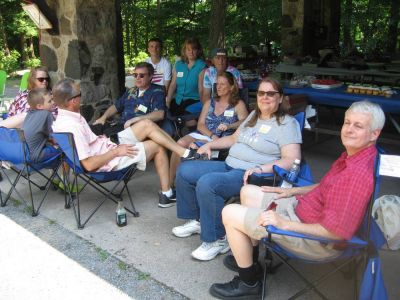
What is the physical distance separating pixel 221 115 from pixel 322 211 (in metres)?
1.62

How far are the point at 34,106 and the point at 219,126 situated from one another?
1354 millimetres

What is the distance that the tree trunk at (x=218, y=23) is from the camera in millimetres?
7770

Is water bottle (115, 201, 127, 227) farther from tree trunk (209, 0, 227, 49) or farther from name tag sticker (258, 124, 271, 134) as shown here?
tree trunk (209, 0, 227, 49)

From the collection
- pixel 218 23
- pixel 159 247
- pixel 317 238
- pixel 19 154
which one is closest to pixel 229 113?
pixel 159 247

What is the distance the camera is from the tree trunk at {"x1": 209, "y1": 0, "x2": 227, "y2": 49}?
777cm

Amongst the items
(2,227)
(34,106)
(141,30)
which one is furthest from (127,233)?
(141,30)

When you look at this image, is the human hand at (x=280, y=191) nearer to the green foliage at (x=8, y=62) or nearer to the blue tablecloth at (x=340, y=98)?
the blue tablecloth at (x=340, y=98)

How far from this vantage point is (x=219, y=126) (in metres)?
3.34

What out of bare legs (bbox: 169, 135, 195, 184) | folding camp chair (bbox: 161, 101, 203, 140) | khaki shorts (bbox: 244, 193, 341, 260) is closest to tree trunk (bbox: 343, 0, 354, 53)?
folding camp chair (bbox: 161, 101, 203, 140)

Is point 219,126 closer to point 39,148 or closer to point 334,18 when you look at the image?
point 39,148

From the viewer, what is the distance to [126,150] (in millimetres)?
2928

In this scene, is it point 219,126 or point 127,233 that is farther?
point 219,126

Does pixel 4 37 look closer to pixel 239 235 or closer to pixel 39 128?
pixel 39 128

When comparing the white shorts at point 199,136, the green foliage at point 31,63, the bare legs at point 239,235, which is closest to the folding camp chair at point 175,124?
the white shorts at point 199,136
